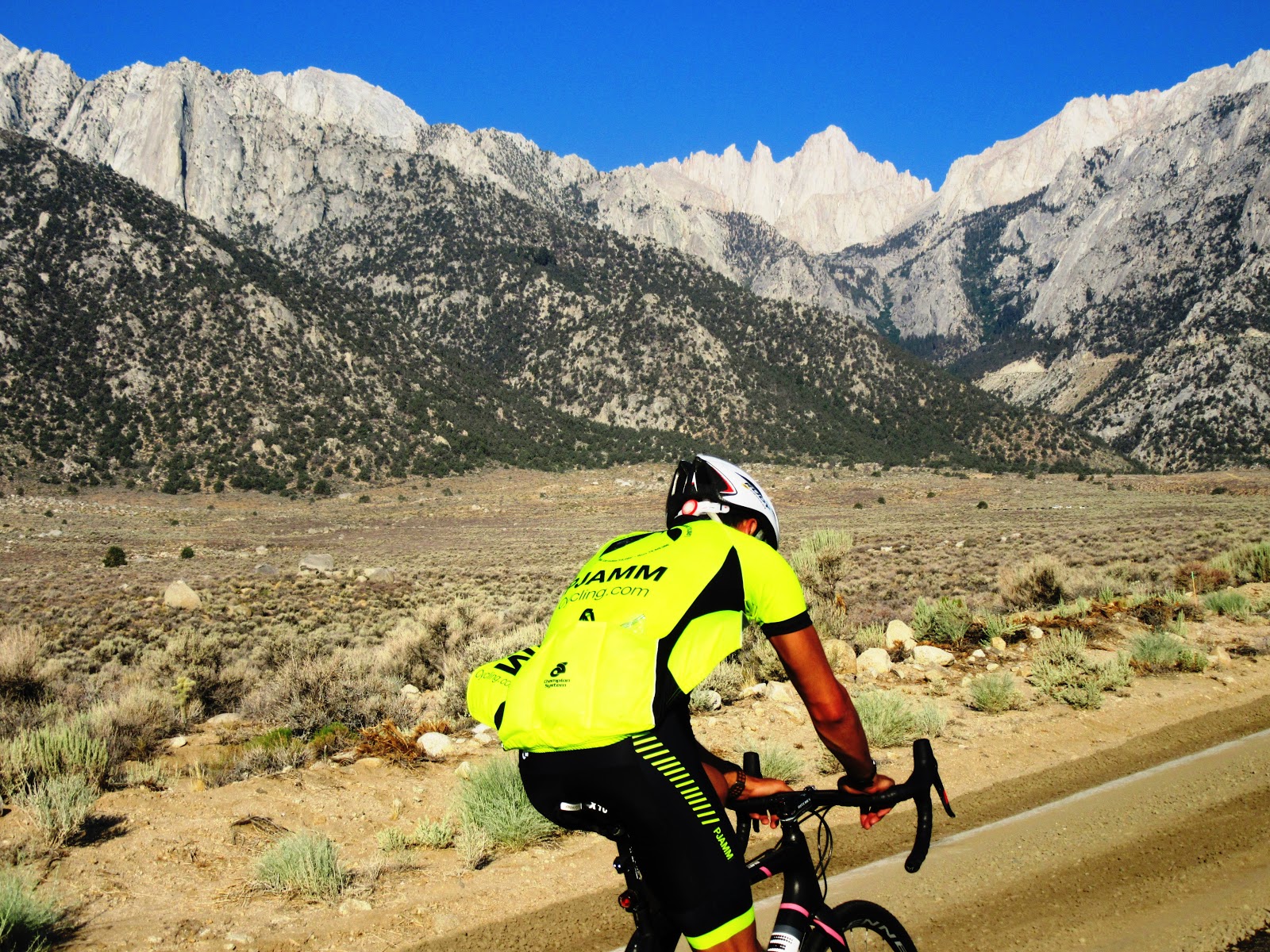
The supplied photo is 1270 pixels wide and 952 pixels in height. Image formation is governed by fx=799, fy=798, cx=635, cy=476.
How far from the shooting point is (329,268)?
12162 centimetres

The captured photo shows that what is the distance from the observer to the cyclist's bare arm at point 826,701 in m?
2.46

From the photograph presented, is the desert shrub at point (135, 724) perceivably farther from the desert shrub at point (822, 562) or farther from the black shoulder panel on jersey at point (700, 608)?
the desert shrub at point (822, 562)

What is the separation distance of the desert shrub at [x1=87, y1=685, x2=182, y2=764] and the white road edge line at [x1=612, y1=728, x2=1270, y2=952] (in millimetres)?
5763

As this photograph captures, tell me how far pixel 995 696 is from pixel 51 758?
8712 millimetres

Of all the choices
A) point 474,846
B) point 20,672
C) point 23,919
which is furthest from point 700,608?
point 20,672

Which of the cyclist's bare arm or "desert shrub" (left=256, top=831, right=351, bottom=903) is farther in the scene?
"desert shrub" (left=256, top=831, right=351, bottom=903)

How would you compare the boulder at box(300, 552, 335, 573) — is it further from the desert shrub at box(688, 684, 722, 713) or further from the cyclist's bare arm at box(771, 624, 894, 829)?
the cyclist's bare arm at box(771, 624, 894, 829)

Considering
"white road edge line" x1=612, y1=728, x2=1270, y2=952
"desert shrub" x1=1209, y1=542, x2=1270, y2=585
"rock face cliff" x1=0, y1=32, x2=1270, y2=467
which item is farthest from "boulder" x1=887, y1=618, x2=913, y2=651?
"rock face cliff" x1=0, y1=32, x2=1270, y2=467

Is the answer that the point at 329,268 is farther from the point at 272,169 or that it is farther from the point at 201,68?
the point at 201,68

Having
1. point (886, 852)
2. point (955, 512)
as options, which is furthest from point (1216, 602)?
point (955, 512)

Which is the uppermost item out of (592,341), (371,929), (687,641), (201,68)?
(201,68)

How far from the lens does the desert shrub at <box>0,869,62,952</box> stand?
3.91 m

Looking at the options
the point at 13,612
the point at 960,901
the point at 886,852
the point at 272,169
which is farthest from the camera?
the point at 272,169

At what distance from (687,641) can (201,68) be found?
184593 millimetres
